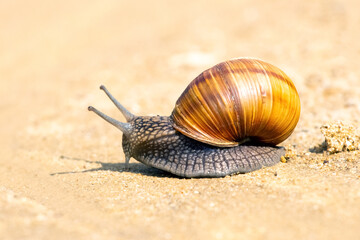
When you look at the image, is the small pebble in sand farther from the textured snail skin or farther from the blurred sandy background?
the textured snail skin

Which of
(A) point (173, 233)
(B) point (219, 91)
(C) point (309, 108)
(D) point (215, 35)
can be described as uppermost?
(D) point (215, 35)

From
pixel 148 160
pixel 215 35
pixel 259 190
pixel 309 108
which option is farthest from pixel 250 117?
pixel 215 35

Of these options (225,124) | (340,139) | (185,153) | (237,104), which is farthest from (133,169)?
(340,139)

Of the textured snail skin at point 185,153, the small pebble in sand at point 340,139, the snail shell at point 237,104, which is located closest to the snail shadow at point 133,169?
the textured snail skin at point 185,153

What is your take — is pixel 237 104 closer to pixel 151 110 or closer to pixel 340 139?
pixel 340 139

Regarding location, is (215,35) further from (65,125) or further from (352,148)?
(352,148)

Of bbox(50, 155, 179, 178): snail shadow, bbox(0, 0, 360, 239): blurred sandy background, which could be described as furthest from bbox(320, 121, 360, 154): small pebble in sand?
bbox(50, 155, 179, 178): snail shadow

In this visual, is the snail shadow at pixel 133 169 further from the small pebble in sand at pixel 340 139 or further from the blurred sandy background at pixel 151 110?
the small pebble in sand at pixel 340 139
